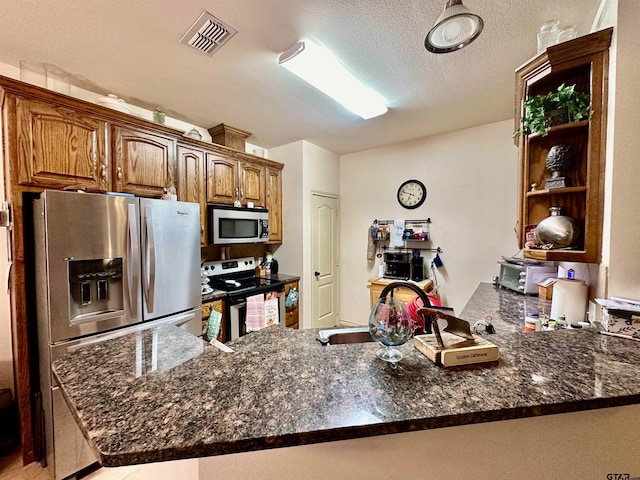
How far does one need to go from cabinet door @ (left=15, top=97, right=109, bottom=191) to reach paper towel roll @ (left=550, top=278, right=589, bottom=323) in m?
2.93

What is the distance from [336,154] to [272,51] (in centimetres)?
232

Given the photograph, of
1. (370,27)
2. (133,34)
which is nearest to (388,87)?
(370,27)


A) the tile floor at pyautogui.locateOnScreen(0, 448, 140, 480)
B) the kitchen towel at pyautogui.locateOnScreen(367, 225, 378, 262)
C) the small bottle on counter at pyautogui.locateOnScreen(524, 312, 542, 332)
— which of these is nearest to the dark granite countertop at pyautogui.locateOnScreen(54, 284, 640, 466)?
the small bottle on counter at pyautogui.locateOnScreen(524, 312, 542, 332)

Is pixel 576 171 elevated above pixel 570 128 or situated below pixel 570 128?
below

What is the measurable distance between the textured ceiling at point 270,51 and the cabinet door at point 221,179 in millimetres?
436

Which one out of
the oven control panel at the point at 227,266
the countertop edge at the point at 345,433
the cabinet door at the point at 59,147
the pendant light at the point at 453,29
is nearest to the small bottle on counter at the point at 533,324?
the countertop edge at the point at 345,433

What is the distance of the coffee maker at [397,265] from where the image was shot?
130 inches

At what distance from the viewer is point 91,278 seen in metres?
1.61

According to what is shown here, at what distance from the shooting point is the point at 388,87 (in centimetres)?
210

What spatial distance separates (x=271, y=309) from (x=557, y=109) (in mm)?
2659

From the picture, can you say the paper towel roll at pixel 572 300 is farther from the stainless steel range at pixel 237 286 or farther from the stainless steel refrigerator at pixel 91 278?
the stainless steel refrigerator at pixel 91 278

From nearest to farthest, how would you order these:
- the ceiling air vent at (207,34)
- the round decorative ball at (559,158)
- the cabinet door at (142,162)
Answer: the round decorative ball at (559,158) < the ceiling air vent at (207,34) < the cabinet door at (142,162)

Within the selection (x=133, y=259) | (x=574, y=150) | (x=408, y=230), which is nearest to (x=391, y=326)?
(x=574, y=150)

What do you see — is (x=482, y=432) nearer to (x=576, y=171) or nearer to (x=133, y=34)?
(x=576, y=171)
